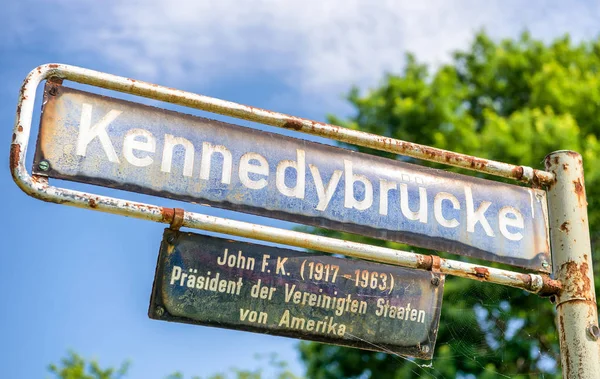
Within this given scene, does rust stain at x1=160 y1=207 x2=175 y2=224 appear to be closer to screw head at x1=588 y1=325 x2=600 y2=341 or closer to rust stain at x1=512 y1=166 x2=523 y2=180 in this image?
rust stain at x1=512 y1=166 x2=523 y2=180

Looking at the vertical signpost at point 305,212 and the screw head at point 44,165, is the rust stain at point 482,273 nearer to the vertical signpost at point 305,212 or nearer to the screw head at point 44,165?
the vertical signpost at point 305,212

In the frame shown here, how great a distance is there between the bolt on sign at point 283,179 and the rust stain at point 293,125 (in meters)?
0.06

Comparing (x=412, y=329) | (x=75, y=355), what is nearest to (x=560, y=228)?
(x=412, y=329)

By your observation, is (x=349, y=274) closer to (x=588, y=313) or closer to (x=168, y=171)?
(x=168, y=171)

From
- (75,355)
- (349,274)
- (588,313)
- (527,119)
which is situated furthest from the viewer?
(75,355)

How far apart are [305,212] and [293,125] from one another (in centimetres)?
36

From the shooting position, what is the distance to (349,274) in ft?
9.39

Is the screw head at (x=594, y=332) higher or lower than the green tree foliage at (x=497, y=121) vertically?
lower

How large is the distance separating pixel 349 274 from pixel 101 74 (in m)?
1.18

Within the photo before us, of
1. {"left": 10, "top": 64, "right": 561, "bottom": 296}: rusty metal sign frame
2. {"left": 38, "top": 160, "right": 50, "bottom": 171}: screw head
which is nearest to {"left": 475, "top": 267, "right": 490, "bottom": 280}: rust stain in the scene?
{"left": 10, "top": 64, "right": 561, "bottom": 296}: rusty metal sign frame

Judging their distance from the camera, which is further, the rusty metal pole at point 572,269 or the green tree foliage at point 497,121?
the green tree foliage at point 497,121

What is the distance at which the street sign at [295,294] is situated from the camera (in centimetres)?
265

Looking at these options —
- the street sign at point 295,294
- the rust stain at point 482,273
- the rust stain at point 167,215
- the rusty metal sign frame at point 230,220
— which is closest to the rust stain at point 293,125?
the rusty metal sign frame at point 230,220

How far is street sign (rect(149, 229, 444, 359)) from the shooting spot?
8.69ft
